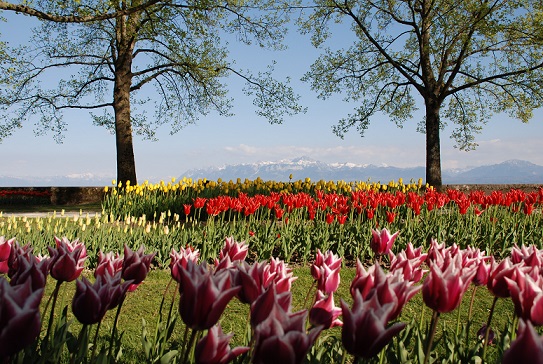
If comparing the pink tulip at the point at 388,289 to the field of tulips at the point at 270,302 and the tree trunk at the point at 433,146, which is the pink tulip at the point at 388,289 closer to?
the field of tulips at the point at 270,302

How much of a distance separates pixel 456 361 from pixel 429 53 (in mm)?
22546

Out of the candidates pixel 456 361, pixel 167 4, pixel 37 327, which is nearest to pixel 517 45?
pixel 167 4

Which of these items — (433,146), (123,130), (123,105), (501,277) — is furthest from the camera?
(433,146)

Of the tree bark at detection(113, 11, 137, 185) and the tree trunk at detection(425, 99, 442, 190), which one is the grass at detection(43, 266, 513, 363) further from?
the tree trunk at detection(425, 99, 442, 190)

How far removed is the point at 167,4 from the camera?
56.4 feet

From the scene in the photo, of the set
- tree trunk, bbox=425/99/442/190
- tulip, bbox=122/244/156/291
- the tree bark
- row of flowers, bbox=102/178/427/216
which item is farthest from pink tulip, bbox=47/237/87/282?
tree trunk, bbox=425/99/442/190

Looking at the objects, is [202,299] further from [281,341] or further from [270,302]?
[281,341]

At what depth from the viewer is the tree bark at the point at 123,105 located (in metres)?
20.0

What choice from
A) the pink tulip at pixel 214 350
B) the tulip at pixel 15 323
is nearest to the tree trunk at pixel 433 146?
the pink tulip at pixel 214 350

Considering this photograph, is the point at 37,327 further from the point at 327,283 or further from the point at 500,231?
the point at 500,231

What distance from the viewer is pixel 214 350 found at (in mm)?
1405

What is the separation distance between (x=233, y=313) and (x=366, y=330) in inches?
157

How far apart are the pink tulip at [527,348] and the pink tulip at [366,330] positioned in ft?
0.96

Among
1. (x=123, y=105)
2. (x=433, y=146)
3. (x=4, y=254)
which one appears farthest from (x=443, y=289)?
(x=433, y=146)
